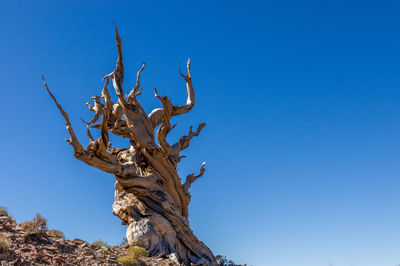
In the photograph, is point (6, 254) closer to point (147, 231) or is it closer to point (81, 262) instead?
point (81, 262)

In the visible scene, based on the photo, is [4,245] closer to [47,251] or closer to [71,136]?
[47,251]

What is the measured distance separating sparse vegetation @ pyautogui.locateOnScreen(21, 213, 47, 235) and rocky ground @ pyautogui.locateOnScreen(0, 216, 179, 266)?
7 cm

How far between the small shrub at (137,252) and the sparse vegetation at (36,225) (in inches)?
72.4

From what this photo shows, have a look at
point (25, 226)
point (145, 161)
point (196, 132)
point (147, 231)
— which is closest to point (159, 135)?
point (145, 161)

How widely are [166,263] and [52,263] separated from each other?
302cm

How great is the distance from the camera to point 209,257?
10.5 m

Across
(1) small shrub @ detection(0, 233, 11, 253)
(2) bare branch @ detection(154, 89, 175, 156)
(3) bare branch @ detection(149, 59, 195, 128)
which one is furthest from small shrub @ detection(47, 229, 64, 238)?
(3) bare branch @ detection(149, 59, 195, 128)

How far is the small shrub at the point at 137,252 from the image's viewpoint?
8.49 meters

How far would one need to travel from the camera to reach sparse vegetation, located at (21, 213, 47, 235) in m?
7.46

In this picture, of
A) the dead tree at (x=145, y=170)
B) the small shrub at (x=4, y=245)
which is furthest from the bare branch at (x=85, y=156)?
the small shrub at (x=4, y=245)

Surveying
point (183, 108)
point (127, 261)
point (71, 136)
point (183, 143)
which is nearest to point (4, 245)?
point (127, 261)

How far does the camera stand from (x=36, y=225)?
309 inches

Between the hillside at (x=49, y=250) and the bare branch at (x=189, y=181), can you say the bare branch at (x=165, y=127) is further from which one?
the hillside at (x=49, y=250)

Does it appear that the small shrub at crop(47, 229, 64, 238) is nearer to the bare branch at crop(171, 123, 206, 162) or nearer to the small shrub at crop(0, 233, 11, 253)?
the small shrub at crop(0, 233, 11, 253)
